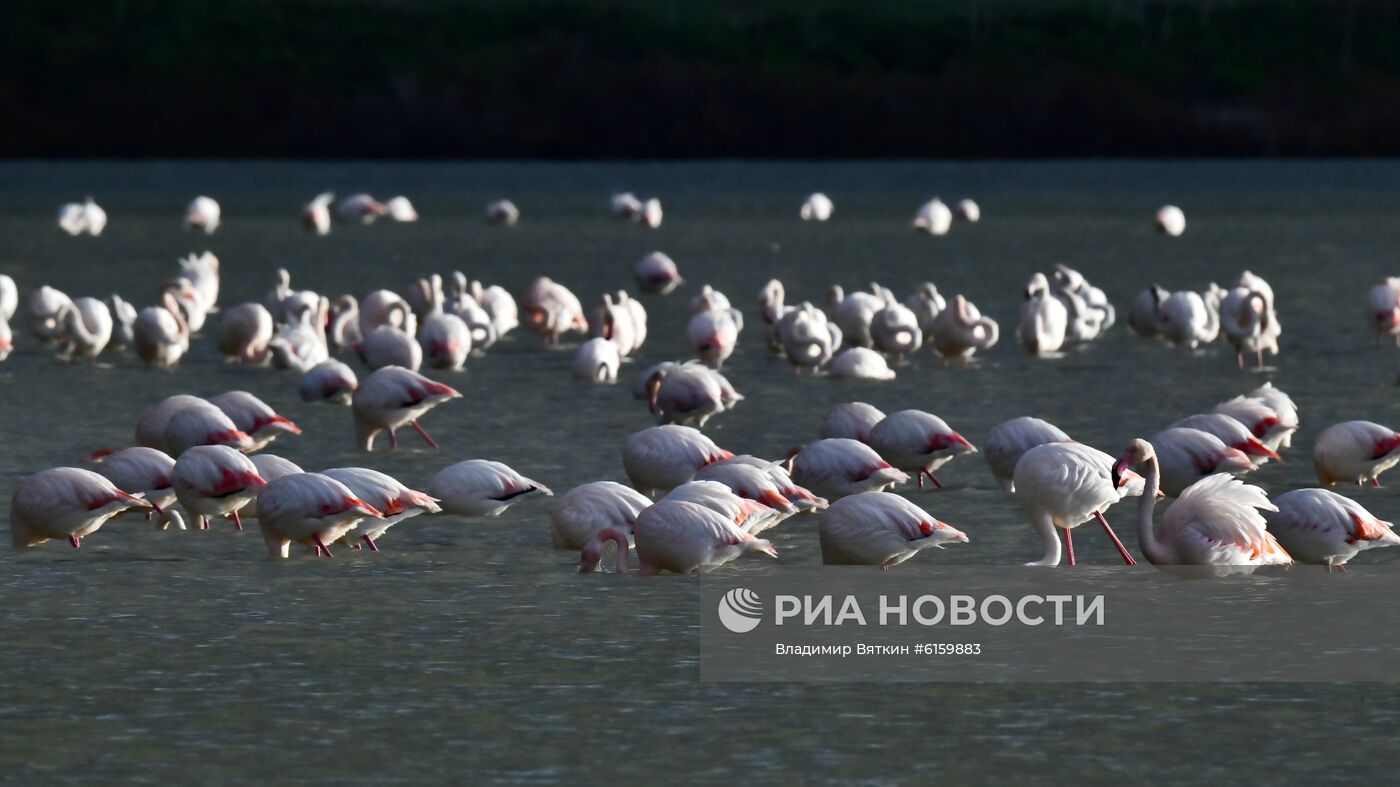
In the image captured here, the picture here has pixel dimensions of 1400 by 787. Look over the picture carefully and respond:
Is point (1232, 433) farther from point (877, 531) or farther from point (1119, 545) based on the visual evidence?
point (877, 531)

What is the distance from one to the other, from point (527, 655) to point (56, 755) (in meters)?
1.72

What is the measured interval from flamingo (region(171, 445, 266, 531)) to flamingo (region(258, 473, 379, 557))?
520 mm

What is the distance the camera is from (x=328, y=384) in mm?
14781

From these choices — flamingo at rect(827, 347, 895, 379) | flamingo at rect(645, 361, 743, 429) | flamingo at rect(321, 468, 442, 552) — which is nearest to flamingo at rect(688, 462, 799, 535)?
flamingo at rect(321, 468, 442, 552)

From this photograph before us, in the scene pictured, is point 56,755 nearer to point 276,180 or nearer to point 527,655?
point 527,655

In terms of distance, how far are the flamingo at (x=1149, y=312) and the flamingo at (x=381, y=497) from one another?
10287mm

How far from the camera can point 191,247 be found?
34.8 metres

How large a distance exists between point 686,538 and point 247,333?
916 centimetres

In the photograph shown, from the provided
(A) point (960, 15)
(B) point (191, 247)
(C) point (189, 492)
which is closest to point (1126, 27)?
(A) point (960, 15)

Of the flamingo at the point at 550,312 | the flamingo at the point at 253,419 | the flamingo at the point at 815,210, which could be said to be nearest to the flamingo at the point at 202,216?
the flamingo at the point at 815,210

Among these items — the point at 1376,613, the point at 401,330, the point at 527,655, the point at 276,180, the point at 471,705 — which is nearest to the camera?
the point at 471,705

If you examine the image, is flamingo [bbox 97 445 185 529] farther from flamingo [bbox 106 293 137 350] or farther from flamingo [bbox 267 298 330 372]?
flamingo [bbox 106 293 137 350]

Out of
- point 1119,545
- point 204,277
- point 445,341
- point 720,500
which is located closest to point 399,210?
point 204,277

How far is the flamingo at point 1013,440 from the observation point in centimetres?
1096
